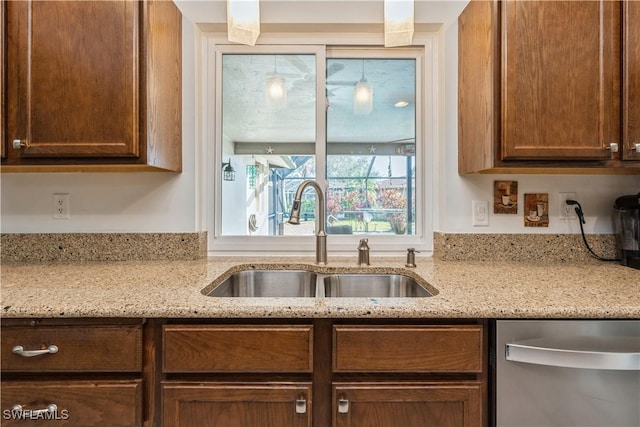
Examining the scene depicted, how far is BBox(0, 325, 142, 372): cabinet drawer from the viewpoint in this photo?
0.84 metres

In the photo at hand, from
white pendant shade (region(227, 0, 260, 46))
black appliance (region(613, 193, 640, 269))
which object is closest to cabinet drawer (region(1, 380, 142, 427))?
white pendant shade (region(227, 0, 260, 46))

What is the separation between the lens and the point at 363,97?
162 centimetres

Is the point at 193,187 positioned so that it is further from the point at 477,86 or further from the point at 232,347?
the point at 477,86

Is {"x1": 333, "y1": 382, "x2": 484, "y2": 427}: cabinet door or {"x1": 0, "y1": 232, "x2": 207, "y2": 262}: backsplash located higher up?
{"x1": 0, "y1": 232, "x2": 207, "y2": 262}: backsplash

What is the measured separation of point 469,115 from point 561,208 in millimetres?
634

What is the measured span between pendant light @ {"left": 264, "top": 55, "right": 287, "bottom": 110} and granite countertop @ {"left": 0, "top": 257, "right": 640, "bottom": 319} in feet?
2.81

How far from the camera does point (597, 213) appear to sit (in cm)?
148

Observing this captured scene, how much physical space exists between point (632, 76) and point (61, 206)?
7.81ft

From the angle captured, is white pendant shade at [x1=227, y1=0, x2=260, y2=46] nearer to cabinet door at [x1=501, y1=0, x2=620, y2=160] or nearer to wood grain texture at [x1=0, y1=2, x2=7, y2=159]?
wood grain texture at [x1=0, y1=2, x2=7, y2=159]

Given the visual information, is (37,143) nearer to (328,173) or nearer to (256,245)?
(256,245)

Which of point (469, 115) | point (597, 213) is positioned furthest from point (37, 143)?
point (597, 213)

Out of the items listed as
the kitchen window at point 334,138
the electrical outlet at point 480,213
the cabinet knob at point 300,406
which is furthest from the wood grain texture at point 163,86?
the electrical outlet at point 480,213

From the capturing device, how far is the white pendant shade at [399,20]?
50.8 inches

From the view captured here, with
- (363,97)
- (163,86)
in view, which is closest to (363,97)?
(363,97)
